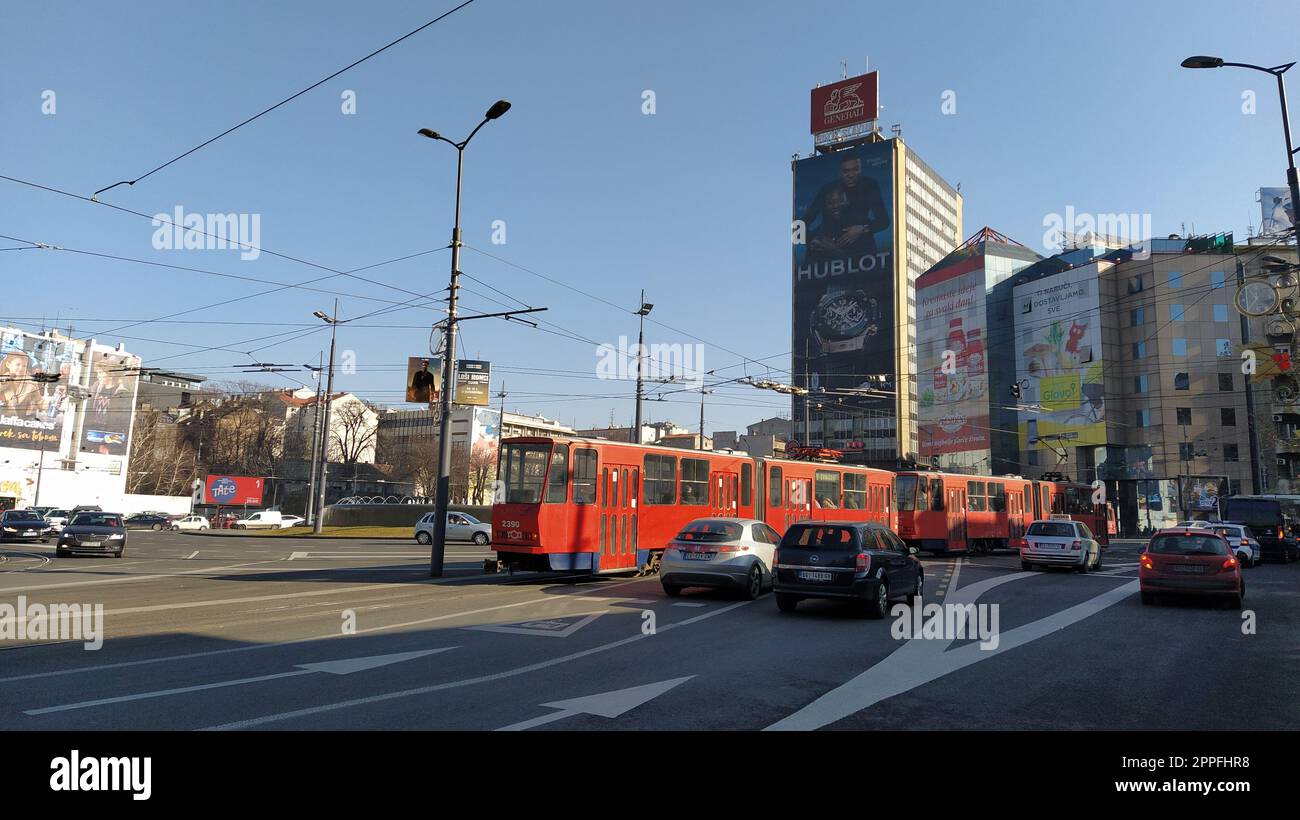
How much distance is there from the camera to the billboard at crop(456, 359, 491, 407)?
863 inches

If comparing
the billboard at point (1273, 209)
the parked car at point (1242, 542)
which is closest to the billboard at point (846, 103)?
the billboard at point (1273, 209)

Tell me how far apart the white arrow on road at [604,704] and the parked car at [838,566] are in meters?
5.73

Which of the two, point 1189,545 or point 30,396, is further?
point 30,396

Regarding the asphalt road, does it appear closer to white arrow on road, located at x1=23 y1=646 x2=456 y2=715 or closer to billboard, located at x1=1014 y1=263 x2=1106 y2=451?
white arrow on road, located at x1=23 y1=646 x2=456 y2=715

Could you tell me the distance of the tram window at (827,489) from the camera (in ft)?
84.5

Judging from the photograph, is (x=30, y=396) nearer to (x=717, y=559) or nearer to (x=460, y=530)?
(x=460, y=530)

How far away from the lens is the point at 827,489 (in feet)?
86.0

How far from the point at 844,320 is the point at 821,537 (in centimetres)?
11298

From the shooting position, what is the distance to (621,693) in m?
7.17

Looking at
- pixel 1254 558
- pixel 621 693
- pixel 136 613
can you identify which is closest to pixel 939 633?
pixel 621 693

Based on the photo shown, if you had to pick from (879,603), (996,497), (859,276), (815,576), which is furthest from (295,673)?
(859,276)

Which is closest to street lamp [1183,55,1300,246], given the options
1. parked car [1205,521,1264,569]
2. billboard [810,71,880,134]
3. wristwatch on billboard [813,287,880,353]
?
parked car [1205,521,1264,569]
